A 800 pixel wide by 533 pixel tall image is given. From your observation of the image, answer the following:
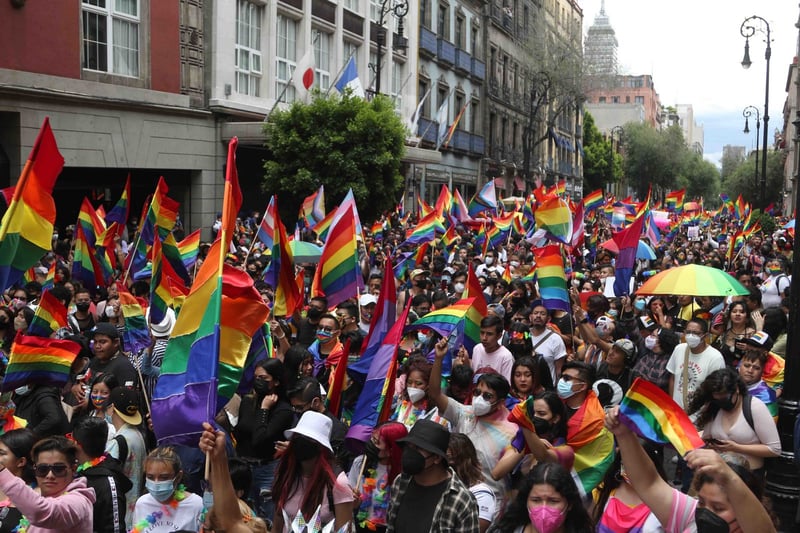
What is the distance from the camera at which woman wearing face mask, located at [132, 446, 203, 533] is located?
4.48 m

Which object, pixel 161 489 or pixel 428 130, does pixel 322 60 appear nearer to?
pixel 428 130

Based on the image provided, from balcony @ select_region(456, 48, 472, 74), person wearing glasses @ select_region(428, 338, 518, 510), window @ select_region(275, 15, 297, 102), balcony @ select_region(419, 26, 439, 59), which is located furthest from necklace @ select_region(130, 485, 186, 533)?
balcony @ select_region(456, 48, 472, 74)

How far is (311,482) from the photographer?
457 centimetres

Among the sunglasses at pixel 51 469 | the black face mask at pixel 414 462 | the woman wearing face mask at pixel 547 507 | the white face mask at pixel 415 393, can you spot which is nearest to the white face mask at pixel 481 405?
the white face mask at pixel 415 393

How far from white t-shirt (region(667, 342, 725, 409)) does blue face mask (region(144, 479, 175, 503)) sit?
4171 mm

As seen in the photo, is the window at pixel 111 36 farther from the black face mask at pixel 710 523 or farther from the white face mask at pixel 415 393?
the black face mask at pixel 710 523

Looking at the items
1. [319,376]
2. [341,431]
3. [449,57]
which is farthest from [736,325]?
[449,57]

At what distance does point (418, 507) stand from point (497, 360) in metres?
3.22

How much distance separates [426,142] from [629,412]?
121 feet

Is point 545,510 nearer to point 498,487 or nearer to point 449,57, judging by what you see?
point 498,487

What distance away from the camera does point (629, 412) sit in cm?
373

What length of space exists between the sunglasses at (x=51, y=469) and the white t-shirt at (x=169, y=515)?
0.43 m

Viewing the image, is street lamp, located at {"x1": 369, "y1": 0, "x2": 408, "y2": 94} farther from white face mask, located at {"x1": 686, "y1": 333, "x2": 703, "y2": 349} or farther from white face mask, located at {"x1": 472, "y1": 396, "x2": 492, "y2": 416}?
white face mask, located at {"x1": 472, "y1": 396, "x2": 492, "y2": 416}

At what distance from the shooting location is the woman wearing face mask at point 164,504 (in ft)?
14.7
